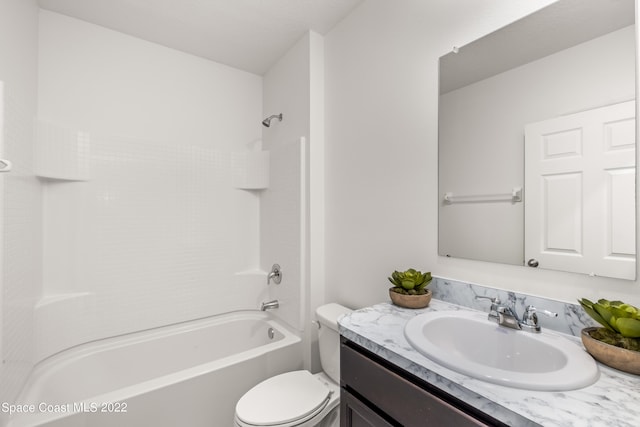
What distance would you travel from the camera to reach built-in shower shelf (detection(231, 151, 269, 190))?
2.42 m

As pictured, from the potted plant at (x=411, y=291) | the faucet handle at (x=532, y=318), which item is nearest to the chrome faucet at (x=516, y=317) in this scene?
the faucet handle at (x=532, y=318)

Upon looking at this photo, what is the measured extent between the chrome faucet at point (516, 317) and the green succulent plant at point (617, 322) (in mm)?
126

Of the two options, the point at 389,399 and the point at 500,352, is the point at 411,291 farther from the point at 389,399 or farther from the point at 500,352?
the point at 389,399

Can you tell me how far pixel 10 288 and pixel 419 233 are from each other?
6.18ft

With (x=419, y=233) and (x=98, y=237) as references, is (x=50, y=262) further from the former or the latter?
(x=419, y=233)

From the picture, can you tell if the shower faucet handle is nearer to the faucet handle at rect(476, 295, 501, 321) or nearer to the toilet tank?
the toilet tank

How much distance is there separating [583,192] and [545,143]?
20cm

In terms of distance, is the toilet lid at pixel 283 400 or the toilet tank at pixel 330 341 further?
the toilet tank at pixel 330 341

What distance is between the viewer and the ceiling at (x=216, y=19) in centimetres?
166

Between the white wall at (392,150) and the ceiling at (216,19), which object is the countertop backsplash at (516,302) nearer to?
the white wall at (392,150)

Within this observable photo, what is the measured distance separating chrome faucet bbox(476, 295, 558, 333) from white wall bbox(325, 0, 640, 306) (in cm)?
9

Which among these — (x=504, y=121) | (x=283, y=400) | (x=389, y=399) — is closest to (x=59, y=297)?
(x=283, y=400)

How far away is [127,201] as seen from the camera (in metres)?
1.96

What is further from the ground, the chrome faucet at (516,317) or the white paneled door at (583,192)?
the white paneled door at (583,192)
